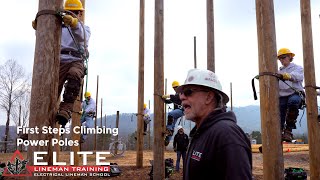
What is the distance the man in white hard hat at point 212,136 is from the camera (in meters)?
1.69

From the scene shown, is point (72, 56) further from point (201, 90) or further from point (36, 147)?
point (201, 90)

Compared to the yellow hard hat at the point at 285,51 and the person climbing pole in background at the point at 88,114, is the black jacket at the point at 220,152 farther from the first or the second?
the person climbing pole in background at the point at 88,114

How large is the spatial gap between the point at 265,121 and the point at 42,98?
247cm

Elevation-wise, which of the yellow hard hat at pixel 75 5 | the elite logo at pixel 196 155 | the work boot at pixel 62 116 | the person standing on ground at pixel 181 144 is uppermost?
the yellow hard hat at pixel 75 5

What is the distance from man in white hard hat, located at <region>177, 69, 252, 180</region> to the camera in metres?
1.69

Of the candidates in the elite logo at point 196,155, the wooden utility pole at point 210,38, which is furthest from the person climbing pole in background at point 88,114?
the elite logo at point 196,155

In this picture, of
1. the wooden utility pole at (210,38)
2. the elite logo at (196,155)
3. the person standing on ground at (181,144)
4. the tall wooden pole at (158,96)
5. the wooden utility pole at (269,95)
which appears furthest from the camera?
the person standing on ground at (181,144)

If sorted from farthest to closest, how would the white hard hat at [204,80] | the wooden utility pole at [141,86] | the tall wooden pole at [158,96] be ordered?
the wooden utility pole at [141,86], the tall wooden pole at [158,96], the white hard hat at [204,80]

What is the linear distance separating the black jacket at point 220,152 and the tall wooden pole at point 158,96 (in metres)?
4.41

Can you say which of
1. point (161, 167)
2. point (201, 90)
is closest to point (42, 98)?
point (201, 90)

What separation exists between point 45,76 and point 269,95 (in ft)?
8.14

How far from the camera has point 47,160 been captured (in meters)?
2.44

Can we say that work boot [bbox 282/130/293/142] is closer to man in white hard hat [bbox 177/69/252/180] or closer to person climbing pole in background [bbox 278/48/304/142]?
person climbing pole in background [bbox 278/48/304/142]

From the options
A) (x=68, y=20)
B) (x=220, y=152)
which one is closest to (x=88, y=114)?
(x=68, y=20)
